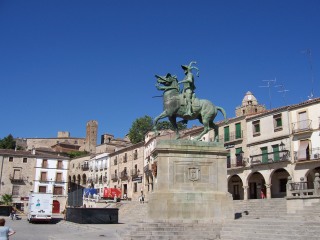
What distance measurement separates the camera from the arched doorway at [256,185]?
44.2m

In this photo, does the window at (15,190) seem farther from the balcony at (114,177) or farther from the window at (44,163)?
the balcony at (114,177)

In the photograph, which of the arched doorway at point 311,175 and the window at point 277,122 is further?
the window at point 277,122

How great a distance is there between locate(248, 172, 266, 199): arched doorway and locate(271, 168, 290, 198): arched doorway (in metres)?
2.19

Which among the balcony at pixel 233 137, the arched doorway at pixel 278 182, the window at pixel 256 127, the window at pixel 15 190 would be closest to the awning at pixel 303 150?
the arched doorway at pixel 278 182

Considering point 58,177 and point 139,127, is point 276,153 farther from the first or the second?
point 139,127

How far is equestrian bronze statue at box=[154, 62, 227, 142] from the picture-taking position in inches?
717

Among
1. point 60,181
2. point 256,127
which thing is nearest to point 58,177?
point 60,181

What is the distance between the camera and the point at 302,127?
127ft

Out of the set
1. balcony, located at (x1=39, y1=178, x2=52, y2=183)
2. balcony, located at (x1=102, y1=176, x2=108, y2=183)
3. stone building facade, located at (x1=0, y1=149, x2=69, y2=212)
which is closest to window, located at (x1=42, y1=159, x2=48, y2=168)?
stone building facade, located at (x1=0, y1=149, x2=69, y2=212)

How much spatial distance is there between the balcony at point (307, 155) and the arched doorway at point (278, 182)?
9.59 feet

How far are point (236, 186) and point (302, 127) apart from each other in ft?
41.2

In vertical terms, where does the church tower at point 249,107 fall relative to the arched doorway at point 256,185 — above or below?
above

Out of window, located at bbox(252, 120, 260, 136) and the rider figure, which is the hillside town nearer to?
window, located at bbox(252, 120, 260, 136)

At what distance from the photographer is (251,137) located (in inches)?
1752
